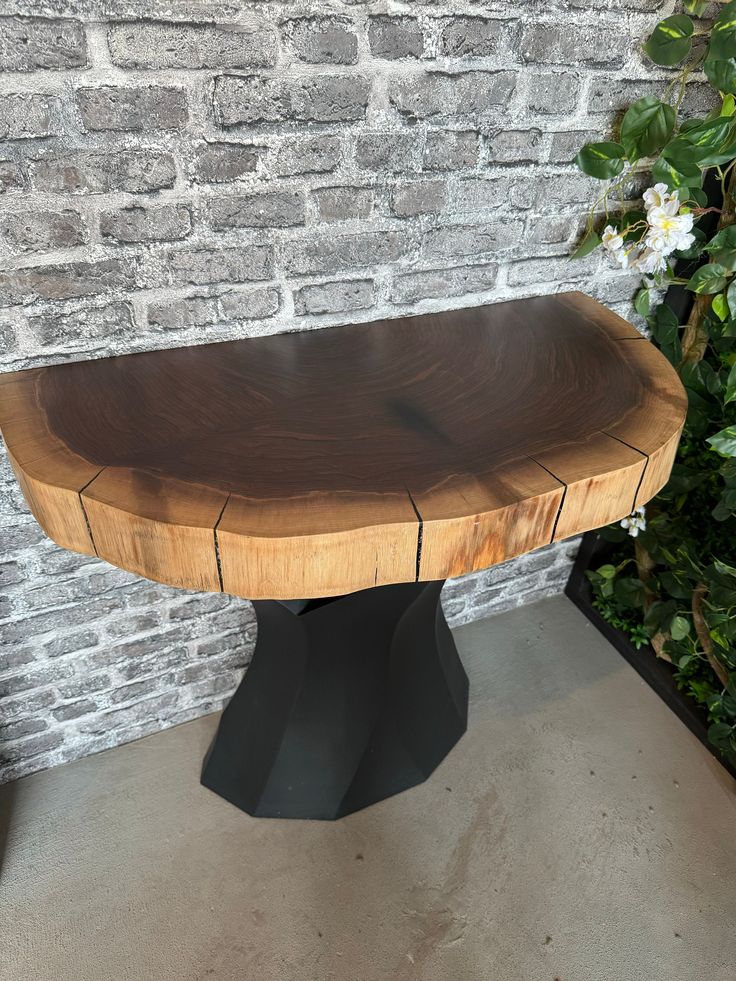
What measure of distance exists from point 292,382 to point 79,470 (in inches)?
13.5

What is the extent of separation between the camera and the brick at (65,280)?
95cm

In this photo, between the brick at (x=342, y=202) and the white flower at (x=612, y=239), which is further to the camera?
the white flower at (x=612, y=239)

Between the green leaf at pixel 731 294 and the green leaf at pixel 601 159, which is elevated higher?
the green leaf at pixel 601 159

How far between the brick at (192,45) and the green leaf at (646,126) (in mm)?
621

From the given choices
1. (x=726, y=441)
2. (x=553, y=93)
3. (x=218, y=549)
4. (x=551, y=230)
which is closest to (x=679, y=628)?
(x=726, y=441)

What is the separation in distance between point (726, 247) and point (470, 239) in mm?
460

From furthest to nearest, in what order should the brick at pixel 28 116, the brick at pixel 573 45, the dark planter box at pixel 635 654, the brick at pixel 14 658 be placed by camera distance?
the dark planter box at pixel 635 654 < the brick at pixel 14 658 < the brick at pixel 573 45 < the brick at pixel 28 116

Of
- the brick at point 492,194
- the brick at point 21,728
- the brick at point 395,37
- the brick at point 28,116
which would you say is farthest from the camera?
the brick at point 21,728

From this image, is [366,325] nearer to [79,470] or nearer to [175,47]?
[175,47]

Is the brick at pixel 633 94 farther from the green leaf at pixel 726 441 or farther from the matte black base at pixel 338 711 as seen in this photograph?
the matte black base at pixel 338 711

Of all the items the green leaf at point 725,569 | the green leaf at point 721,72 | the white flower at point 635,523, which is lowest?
the white flower at point 635,523

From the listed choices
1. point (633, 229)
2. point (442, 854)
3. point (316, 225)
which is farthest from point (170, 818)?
point (633, 229)

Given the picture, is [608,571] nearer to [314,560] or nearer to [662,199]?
[662,199]

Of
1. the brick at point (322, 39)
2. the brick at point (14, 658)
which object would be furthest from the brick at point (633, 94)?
the brick at point (14, 658)
